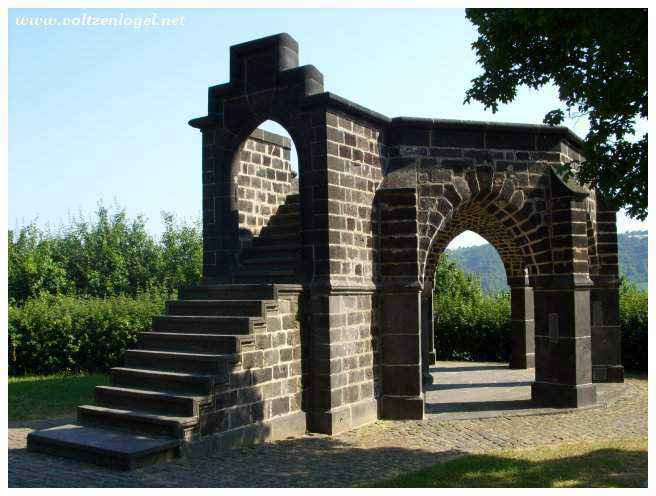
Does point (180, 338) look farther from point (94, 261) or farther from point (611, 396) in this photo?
point (94, 261)

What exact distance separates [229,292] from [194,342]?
1071mm

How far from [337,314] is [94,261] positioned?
27311 mm

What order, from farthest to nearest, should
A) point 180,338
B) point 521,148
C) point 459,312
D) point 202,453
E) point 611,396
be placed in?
point 459,312 → point 611,396 → point 521,148 → point 180,338 → point 202,453

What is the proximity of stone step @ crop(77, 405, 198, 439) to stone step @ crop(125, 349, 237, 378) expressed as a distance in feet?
2.41

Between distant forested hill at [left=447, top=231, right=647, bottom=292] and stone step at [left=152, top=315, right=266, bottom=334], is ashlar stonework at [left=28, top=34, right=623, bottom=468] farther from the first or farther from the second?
distant forested hill at [left=447, top=231, right=647, bottom=292]

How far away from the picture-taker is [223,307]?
1003 centimetres

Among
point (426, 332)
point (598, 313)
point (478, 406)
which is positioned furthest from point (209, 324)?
point (598, 313)

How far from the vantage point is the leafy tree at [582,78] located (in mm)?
7031

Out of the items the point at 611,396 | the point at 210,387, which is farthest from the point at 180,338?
the point at 611,396

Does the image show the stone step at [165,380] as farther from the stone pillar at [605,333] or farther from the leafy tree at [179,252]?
the leafy tree at [179,252]

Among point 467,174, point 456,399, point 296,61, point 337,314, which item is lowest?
point 456,399

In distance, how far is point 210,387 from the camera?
8523 mm

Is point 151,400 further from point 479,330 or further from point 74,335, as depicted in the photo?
point 479,330

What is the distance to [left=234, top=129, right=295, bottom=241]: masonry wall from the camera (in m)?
11.6
